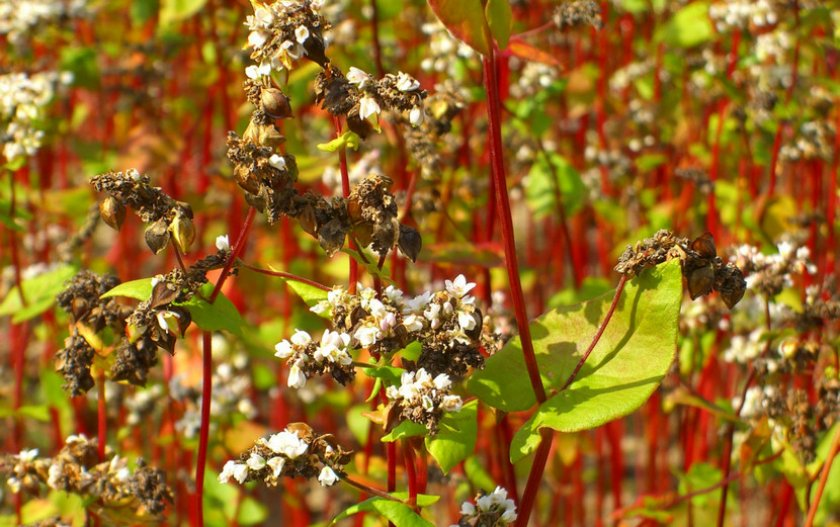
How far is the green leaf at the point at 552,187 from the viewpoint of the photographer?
10.4 feet

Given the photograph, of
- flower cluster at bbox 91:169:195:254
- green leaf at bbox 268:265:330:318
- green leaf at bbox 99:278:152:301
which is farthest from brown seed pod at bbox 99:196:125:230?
green leaf at bbox 268:265:330:318

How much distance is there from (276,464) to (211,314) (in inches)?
12.2

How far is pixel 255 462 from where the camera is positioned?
144cm

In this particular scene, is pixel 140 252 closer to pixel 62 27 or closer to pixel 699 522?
pixel 62 27

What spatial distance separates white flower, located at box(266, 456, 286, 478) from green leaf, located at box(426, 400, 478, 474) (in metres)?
0.23

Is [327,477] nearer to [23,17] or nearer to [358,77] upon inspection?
[358,77]

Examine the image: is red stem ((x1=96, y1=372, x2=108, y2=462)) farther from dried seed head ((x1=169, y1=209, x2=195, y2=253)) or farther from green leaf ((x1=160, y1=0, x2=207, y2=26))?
green leaf ((x1=160, y1=0, x2=207, y2=26))

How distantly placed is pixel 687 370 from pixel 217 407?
51.4 inches

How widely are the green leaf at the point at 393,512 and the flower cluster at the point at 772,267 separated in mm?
959

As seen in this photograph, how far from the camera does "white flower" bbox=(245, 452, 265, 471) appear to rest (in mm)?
1441

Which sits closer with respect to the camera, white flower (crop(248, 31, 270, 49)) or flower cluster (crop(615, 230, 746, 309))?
white flower (crop(248, 31, 270, 49))

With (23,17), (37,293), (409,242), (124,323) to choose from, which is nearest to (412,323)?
(409,242)

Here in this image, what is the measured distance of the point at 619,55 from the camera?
4.62m

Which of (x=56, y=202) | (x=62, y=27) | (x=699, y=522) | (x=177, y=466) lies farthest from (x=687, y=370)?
(x=62, y=27)
